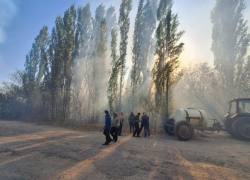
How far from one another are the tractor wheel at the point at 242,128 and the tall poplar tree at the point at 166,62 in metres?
5.36

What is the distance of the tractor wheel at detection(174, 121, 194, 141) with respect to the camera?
31.2 feet

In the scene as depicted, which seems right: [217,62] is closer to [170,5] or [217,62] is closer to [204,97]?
[204,97]

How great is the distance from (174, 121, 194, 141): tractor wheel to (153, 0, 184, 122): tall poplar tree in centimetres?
446

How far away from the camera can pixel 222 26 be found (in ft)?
65.1

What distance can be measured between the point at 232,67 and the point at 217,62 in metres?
1.79

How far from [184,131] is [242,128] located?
156 inches

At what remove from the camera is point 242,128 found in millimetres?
9922

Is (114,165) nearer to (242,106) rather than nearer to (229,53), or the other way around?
(242,106)

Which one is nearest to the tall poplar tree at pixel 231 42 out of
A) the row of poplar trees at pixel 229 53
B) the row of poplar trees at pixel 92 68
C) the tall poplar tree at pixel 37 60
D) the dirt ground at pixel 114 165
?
the row of poplar trees at pixel 229 53

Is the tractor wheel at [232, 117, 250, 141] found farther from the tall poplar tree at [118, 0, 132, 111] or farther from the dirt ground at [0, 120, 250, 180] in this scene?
the tall poplar tree at [118, 0, 132, 111]

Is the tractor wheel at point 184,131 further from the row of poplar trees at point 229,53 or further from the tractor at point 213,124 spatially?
the row of poplar trees at point 229,53

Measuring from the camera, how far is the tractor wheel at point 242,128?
9750 millimetres

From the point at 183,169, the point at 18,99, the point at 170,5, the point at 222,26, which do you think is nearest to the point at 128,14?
Result: the point at 170,5

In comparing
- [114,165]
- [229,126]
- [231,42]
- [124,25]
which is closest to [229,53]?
[231,42]
